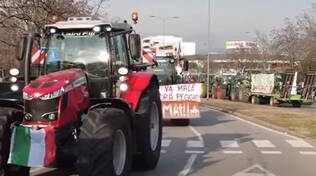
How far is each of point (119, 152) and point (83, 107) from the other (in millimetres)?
888

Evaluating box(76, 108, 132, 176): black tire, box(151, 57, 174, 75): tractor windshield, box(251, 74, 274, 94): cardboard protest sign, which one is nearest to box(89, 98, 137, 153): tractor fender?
box(76, 108, 132, 176): black tire

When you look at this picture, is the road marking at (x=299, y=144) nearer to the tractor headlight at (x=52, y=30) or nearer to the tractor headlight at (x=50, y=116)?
the tractor headlight at (x=52, y=30)

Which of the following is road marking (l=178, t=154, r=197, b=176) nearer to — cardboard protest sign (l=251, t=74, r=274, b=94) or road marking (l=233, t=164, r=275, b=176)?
road marking (l=233, t=164, r=275, b=176)

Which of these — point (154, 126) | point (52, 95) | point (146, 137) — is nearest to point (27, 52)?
point (52, 95)

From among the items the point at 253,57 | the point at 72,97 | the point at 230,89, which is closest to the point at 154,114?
the point at 72,97

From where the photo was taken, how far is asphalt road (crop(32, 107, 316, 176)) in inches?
456

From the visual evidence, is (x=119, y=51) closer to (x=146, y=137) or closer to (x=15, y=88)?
(x=146, y=137)

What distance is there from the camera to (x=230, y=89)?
2192 inches

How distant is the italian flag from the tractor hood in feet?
1.55

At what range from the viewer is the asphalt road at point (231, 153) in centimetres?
1158

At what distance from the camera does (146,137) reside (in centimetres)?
1089

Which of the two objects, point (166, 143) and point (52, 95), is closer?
point (52, 95)

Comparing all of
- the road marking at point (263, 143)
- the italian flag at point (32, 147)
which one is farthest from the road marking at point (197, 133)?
the italian flag at point (32, 147)

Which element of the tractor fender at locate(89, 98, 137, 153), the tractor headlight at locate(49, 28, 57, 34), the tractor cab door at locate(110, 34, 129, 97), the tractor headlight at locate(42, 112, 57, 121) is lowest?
the tractor headlight at locate(42, 112, 57, 121)
